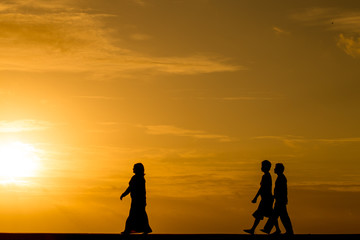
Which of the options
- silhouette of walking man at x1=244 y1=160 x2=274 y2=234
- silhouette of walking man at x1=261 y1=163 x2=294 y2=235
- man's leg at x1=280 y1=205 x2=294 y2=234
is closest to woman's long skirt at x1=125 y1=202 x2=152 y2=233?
silhouette of walking man at x1=244 y1=160 x2=274 y2=234

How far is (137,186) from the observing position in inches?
1085

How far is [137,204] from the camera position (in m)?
27.7

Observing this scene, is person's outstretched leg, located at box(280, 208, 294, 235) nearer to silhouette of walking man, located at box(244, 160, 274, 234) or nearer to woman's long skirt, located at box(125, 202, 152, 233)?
silhouette of walking man, located at box(244, 160, 274, 234)

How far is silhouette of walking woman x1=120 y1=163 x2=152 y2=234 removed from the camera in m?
27.4

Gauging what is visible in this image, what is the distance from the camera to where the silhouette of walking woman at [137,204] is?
89.9 ft

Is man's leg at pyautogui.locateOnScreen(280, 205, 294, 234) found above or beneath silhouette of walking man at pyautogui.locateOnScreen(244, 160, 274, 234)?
beneath

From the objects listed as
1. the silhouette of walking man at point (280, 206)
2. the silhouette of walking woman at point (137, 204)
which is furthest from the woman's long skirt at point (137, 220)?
the silhouette of walking man at point (280, 206)

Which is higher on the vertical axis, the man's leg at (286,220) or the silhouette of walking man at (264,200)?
the silhouette of walking man at (264,200)

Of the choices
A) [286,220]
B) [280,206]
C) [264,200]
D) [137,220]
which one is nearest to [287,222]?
[286,220]

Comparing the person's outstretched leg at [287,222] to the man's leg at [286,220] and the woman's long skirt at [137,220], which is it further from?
the woman's long skirt at [137,220]

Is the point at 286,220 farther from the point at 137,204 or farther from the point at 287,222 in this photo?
the point at 137,204
